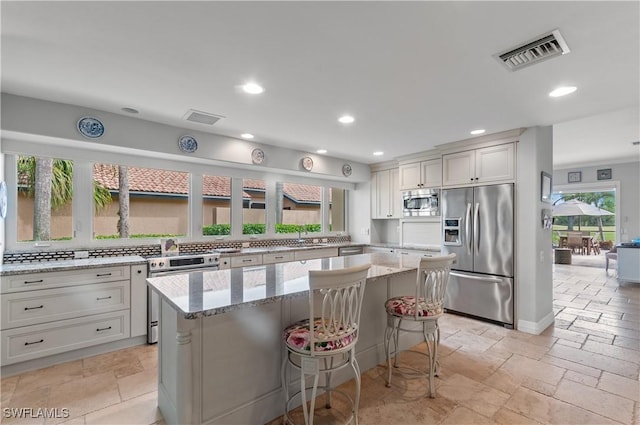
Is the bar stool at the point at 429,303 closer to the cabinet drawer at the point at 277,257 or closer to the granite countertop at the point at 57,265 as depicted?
the cabinet drawer at the point at 277,257

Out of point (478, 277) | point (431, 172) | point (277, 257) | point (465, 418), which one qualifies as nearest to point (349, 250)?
point (277, 257)

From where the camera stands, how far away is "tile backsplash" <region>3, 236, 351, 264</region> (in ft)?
10.1

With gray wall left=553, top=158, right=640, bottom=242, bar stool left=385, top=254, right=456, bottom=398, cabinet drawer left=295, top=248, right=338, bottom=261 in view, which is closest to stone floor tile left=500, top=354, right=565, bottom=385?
bar stool left=385, top=254, right=456, bottom=398

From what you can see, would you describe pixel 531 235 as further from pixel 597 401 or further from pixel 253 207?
pixel 253 207

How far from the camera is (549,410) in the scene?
2104mm

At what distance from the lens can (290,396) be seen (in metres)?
2.12

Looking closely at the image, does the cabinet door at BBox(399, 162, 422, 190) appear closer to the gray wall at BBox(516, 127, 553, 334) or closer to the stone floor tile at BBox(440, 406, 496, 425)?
the gray wall at BBox(516, 127, 553, 334)

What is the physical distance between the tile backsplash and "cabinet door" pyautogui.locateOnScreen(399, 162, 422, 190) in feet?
7.17

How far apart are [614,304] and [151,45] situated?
22.1 ft

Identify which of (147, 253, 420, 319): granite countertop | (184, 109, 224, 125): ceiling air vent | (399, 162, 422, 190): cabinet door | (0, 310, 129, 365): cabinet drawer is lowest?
(0, 310, 129, 365): cabinet drawer

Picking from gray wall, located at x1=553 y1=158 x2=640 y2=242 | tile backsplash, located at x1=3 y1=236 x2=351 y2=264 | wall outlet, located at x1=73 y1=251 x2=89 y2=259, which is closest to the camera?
tile backsplash, located at x1=3 y1=236 x2=351 y2=264

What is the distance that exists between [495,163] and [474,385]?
2738 mm

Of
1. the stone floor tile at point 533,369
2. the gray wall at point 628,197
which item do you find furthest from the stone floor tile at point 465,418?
the gray wall at point 628,197

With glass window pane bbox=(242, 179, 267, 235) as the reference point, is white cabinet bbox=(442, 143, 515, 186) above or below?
above
